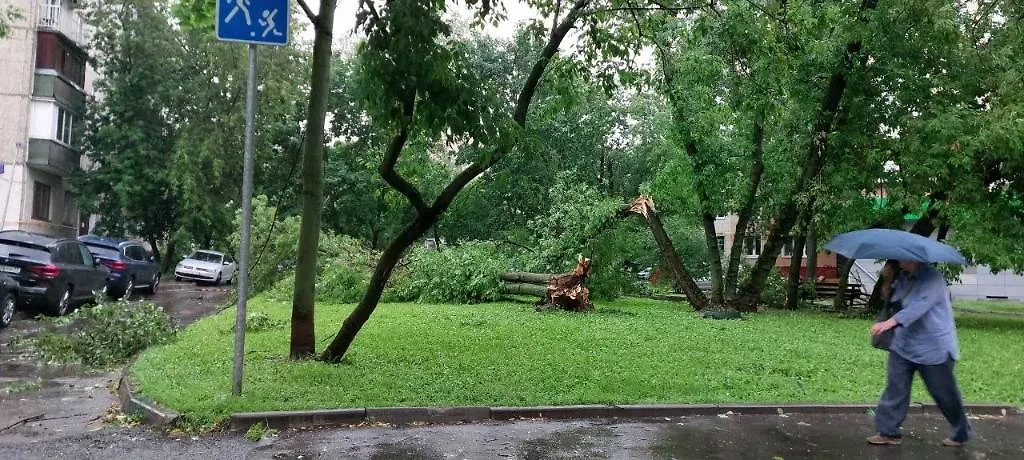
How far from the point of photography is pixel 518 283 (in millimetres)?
21156

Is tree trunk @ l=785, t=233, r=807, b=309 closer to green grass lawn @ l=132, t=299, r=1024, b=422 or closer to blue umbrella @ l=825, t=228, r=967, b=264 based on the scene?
green grass lawn @ l=132, t=299, r=1024, b=422

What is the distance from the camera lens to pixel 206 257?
33500 millimetres

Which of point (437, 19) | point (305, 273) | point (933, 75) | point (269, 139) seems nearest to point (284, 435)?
point (305, 273)

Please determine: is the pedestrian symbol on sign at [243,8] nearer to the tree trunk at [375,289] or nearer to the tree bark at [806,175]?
the tree trunk at [375,289]

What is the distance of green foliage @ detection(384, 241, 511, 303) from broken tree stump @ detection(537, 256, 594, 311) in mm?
2261

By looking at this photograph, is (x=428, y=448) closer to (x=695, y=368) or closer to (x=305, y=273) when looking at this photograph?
(x=305, y=273)

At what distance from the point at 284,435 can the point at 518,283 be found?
14.6m

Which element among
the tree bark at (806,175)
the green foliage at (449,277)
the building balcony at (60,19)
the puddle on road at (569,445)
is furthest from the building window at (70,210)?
the puddle on road at (569,445)

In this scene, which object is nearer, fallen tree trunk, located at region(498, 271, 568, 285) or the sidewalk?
the sidewalk

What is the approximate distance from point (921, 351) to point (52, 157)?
3400 centimetres

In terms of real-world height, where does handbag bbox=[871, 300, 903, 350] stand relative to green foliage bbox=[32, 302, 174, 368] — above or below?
above

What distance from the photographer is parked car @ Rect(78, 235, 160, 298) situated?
22.1m

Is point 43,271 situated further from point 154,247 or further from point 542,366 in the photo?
point 154,247

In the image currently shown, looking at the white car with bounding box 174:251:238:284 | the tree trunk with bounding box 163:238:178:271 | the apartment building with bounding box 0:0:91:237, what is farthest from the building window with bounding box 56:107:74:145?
the white car with bounding box 174:251:238:284
